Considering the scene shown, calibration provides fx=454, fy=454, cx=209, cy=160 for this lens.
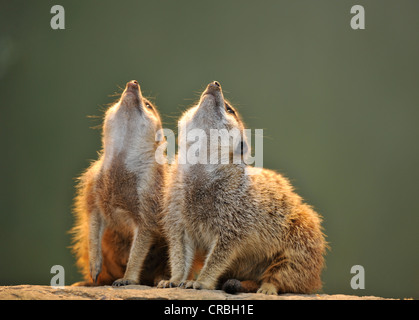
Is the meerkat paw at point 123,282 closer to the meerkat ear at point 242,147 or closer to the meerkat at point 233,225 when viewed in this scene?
the meerkat at point 233,225

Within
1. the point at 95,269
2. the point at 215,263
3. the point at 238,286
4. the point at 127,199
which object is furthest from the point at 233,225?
the point at 95,269

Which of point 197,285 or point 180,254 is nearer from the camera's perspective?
point 197,285

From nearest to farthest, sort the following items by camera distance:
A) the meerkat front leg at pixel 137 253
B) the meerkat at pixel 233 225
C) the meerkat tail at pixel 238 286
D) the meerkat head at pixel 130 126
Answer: the meerkat tail at pixel 238 286 < the meerkat at pixel 233 225 < the meerkat front leg at pixel 137 253 < the meerkat head at pixel 130 126

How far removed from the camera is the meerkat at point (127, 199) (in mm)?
2701

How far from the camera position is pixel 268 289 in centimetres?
236

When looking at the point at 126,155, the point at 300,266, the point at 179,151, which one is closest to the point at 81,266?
the point at 126,155

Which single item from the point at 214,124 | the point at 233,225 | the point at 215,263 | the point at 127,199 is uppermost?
the point at 214,124

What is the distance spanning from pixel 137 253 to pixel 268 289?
783 mm

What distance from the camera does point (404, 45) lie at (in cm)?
359

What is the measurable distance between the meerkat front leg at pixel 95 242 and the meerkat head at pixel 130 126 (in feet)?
1.39

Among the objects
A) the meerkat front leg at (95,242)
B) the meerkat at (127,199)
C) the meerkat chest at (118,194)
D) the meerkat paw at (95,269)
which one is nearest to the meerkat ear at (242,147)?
the meerkat at (127,199)

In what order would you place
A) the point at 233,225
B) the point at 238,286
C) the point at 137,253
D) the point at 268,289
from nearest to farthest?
the point at 238,286
the point at 268,289
the point at 233,225
the point at 137,253

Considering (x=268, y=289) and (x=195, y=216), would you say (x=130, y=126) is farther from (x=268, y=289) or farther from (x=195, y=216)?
(x=268, y=289)

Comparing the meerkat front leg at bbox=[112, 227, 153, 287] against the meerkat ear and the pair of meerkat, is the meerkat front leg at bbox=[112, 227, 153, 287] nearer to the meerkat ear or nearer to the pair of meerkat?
the pair of meerkat
